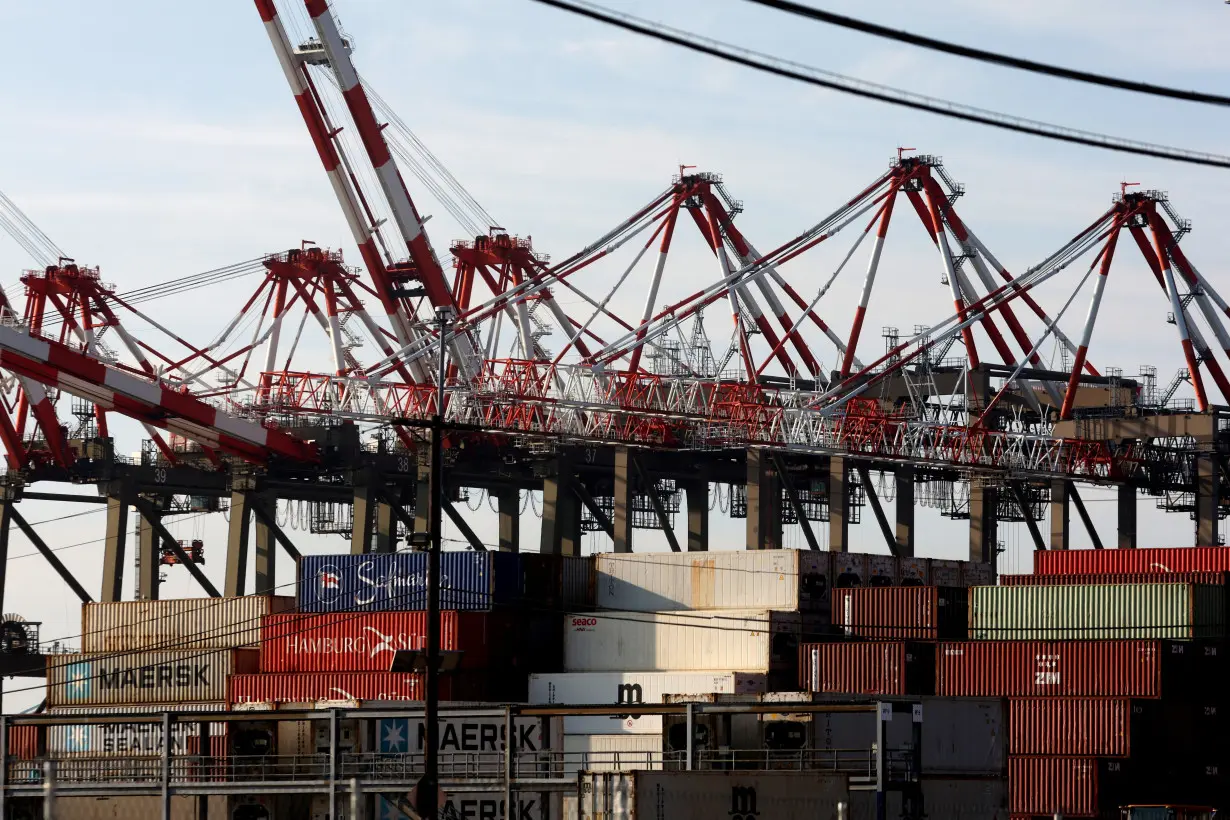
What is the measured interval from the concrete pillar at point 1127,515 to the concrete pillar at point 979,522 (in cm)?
643

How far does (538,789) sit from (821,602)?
74.2 feet

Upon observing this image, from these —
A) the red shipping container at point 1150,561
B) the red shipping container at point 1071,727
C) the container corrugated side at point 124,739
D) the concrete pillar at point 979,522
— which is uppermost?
the concrete pillar at point 979,522

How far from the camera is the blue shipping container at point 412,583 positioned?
62.4 meters

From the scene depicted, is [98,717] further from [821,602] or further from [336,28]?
[336,28]

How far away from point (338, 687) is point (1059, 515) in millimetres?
45323

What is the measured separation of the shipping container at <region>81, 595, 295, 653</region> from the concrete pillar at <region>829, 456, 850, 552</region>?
31590mm

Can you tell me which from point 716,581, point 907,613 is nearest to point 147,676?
point 716,581

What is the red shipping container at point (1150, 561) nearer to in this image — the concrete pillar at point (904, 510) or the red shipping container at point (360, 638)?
the red shipping container at point (360, 638)

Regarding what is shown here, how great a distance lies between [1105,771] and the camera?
49531 mm

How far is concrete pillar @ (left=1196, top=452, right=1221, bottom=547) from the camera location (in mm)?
88938

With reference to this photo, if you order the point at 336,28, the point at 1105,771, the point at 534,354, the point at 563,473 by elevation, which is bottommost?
the point at 1105,771

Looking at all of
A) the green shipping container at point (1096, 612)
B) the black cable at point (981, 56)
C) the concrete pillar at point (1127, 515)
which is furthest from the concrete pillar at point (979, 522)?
the black cable at point (981, 56)

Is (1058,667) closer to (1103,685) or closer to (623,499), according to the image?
(1103,685)

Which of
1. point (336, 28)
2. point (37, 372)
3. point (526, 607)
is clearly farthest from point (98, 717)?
point (336, 28)
